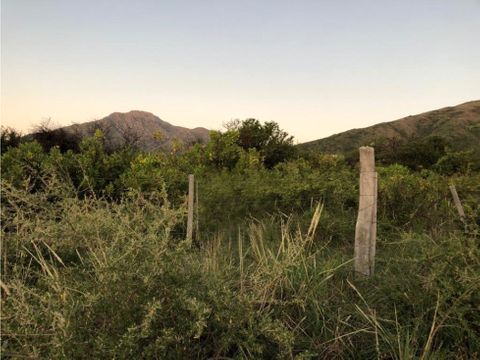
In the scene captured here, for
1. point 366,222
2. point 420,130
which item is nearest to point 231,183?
point 366,222

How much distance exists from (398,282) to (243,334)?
5.91 feet

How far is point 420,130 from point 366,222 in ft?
243

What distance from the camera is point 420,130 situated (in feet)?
240

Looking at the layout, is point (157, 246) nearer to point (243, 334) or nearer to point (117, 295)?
point (117, 295)

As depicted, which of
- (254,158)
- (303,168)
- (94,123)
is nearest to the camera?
(303,168)

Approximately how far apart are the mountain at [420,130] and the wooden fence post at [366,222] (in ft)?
178

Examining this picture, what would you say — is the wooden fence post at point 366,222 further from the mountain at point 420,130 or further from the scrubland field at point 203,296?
the mountain at point 420,130

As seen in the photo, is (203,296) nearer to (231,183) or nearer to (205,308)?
(205,308)

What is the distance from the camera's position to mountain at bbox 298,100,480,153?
61.4 m

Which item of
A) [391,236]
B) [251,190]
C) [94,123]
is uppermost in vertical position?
[94,123]

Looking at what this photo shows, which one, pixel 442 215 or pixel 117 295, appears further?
→ pixel 442 215

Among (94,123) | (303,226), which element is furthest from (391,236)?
(94,123)

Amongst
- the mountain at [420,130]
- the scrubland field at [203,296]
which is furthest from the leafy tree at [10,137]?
the mountain at [420,130]

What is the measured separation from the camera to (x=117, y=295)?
2627mm
